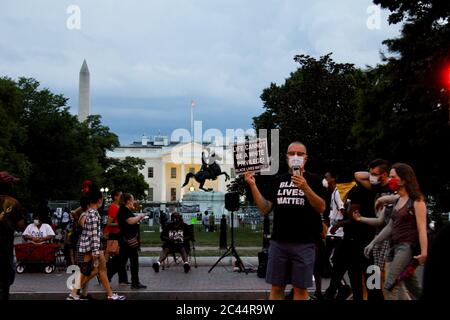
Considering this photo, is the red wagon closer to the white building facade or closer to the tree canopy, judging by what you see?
the tree canopy

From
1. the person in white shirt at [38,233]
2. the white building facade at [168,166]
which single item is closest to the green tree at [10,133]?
the person in white shirt at [38,233]

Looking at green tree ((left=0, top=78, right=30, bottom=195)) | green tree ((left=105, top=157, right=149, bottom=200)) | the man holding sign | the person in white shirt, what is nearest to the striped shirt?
the man holding sign

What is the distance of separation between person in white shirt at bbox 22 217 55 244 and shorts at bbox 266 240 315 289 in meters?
10.6

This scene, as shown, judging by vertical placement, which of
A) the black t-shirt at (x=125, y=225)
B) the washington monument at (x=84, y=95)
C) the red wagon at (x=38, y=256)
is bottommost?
the red wagon at (x=38, y=256)

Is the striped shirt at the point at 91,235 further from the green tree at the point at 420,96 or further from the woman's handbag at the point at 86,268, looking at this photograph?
the green tree at the point at 420,96

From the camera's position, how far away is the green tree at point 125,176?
301 ft

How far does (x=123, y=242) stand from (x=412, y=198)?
6878mm

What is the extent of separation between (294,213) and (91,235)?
4472mm

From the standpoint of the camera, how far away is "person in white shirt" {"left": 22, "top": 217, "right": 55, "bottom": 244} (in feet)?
53.0

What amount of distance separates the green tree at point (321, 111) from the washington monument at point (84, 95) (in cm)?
5130

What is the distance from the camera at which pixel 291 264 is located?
22.4 ft

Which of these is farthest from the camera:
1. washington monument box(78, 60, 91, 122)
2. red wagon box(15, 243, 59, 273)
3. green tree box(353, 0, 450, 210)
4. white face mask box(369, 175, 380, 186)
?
washington monument box(78, 60, 91, 122)

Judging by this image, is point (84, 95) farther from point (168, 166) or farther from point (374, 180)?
point (374, 180)

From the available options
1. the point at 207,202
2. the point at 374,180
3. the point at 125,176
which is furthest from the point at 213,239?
the point at 125,176
